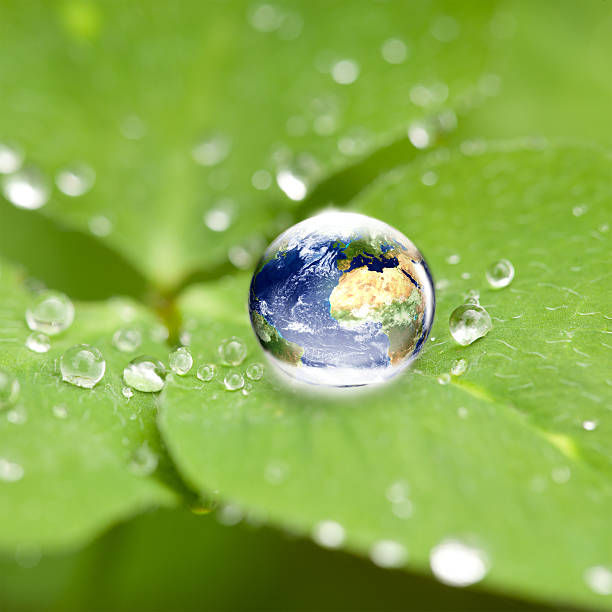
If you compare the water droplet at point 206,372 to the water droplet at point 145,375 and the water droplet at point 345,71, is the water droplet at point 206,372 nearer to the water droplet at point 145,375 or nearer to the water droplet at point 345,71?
the water droplet at point 145,375

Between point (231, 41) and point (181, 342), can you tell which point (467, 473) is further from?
point (231, 41)

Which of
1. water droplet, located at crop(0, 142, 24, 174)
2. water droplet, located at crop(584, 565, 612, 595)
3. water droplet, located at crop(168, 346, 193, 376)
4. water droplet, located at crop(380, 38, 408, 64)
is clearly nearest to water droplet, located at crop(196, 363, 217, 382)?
water droplet, located at crop(168, 346, 193, 376)

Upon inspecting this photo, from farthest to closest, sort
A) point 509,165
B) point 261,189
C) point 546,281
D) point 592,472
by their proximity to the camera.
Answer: point 261,189 → point 509,165 → point 546,281 → point 592,472

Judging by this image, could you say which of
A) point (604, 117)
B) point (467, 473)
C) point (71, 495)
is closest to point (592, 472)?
point (467, 473)

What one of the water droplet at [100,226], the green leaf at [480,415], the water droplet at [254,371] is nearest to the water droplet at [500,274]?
the green leaf at [480,415]

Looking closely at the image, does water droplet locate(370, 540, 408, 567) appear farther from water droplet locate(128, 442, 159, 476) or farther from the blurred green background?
the blurred green background

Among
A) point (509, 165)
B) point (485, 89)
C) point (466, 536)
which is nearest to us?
point (466, 536)

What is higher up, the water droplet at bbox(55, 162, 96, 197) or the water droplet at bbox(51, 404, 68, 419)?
the water droplet at bbox(55, 162, 96, 197)

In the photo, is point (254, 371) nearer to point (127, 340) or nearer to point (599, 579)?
point (127, 340)

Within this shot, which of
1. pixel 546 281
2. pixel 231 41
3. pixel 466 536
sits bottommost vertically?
pixel 466 536
